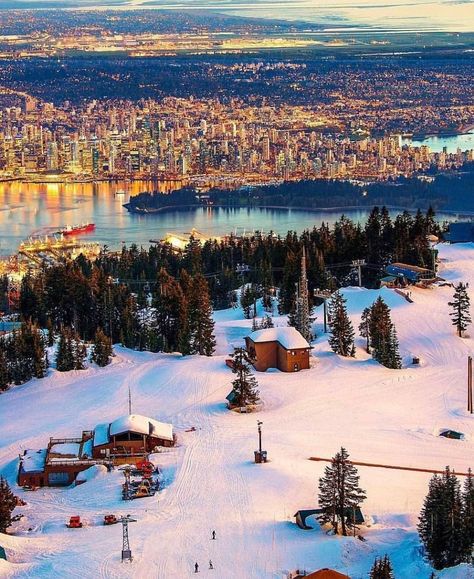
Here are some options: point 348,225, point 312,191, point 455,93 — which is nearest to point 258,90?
point 455,93

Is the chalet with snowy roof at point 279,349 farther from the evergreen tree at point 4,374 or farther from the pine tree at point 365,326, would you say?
the evergreen tree at point 4,374

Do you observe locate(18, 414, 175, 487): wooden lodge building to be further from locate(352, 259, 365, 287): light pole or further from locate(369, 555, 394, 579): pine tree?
locate(352, 259, 365, 287): light pole

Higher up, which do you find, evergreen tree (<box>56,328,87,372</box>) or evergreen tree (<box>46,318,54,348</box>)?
evergreen tree (<box>56,328,87,372</box>)

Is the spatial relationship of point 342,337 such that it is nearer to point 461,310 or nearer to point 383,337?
point 383,337

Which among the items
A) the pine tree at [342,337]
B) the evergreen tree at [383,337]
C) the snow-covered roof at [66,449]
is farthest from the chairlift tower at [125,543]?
the pine tree at [342,337]

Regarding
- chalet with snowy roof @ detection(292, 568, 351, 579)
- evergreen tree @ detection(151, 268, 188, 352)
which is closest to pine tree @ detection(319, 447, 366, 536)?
chalet with snowy roof @ detection(292, 568, 351, 579)

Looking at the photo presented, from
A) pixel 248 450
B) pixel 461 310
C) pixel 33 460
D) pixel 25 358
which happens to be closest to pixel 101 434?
pixel 33 460

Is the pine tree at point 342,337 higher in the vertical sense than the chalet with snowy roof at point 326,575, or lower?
lower
